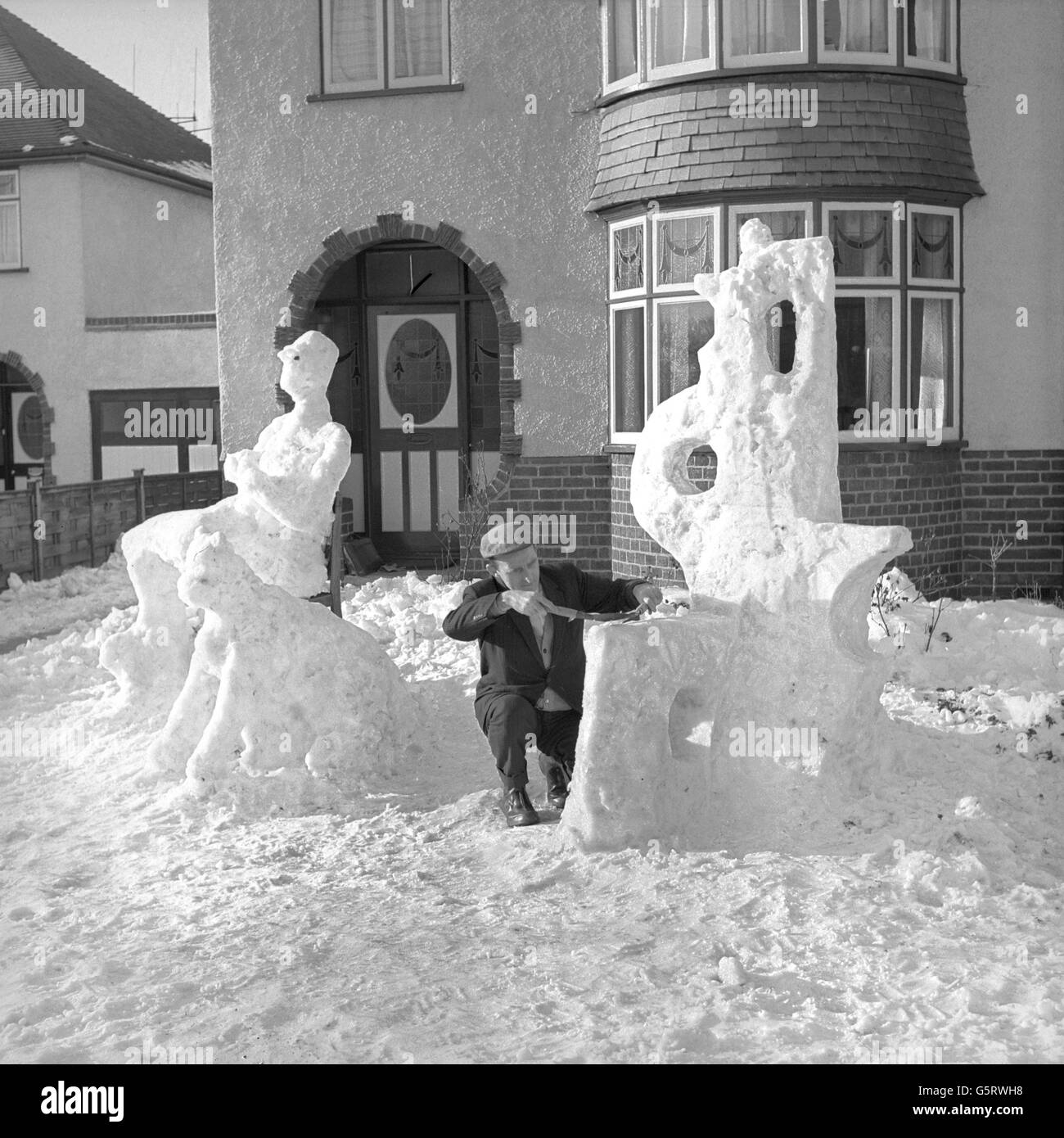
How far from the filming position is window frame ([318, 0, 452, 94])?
12828 millimetres

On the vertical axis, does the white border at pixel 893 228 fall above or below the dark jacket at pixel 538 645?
above

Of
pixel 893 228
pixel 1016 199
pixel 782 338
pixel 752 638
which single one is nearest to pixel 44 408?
pixel 782 338

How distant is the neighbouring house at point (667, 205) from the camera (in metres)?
11.3

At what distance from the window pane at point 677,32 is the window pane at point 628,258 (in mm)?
1303

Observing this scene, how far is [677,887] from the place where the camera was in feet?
18.1

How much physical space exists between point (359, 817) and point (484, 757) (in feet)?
3.83

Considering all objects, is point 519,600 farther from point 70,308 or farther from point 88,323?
point 70,308

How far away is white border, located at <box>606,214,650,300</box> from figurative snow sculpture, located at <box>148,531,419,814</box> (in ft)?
18.3

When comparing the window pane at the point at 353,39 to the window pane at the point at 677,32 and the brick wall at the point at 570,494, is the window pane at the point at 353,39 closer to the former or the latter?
the window pane at the point at 677,32

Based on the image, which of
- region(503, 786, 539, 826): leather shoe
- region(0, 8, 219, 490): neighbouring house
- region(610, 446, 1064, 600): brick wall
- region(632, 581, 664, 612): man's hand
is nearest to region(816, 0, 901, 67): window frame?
region(610, 446, 1064, 600): brick wall

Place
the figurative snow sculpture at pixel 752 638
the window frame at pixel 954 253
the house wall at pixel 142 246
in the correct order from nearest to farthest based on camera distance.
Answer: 1. the figurative snow sculpture at pixel 752 638
2. the window frame at pixel 954 253
3. the house wall at pixel 142 246

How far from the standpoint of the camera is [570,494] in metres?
12.8

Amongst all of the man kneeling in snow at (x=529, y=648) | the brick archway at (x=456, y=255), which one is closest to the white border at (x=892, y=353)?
the brick archway at (x=456, y=255)

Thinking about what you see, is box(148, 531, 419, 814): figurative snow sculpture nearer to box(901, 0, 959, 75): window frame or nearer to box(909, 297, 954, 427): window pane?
box(909, 297, 954, 427): window pane
